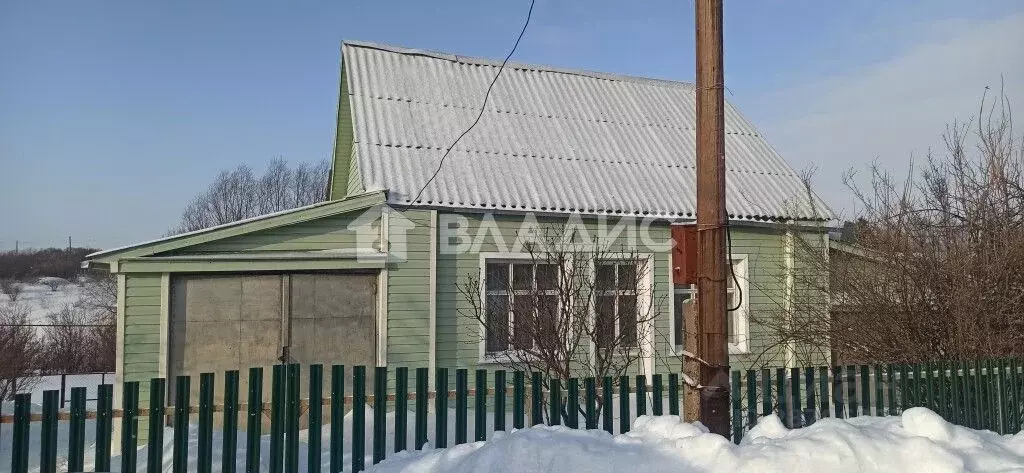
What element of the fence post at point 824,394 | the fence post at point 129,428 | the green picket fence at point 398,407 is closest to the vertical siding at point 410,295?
the green picket fence at point 398,407

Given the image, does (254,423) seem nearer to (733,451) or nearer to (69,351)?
(733,451)

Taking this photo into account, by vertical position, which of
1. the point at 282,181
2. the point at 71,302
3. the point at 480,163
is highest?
the point at 282,181

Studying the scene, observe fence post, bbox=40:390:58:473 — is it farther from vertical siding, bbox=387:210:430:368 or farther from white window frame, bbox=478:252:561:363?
white window frame, bbox=478:252:561:363

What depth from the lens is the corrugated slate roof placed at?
A: 9.87m

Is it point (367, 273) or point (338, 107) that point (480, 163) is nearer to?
point (367, 273)

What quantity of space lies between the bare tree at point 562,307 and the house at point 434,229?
148 millimetres

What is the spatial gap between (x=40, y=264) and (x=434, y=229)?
51.1m

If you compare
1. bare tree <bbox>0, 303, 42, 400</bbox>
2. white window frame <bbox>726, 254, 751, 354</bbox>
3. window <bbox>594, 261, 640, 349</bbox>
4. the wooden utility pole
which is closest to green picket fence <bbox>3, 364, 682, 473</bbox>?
the wooden utility pole

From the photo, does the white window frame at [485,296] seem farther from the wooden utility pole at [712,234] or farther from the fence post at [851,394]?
the wooden utility pole at [712,234]

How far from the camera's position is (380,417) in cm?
506

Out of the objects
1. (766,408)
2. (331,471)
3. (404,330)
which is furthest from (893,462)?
(404,330)

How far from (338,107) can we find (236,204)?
3895cm

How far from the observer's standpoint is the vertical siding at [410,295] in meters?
8.95

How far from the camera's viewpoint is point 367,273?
355 inches
